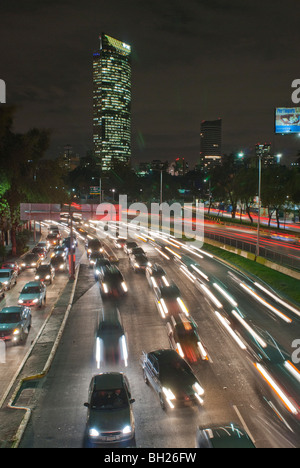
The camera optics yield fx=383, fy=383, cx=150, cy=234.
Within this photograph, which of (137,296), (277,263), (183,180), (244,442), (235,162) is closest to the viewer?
(244,442)

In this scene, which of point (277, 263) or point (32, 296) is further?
point (277, 263)

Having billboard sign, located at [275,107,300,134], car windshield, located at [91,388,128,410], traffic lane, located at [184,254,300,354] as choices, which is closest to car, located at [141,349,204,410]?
car windshield, located at [91,388,128,410]

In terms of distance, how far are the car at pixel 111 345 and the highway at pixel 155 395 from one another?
0.44 meters

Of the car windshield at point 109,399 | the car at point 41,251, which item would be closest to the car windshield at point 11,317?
the car windshield at point 109,399

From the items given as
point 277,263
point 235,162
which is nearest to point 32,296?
point 277,263

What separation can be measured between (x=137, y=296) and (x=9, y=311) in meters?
10.1

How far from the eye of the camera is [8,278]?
2992cm

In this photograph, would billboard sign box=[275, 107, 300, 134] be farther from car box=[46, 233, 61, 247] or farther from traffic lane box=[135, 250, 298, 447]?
traffic lane box=[135, 250, 298, 447]

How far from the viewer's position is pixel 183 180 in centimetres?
18438

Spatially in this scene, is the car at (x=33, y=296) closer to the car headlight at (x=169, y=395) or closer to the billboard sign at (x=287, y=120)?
the car headlight at (x=169, y=395)

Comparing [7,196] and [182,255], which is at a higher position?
[7,196]

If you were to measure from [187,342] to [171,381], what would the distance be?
4140 mm

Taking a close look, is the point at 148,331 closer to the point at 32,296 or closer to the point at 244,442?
the point at 32,296

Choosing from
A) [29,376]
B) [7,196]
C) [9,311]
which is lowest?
[29,376]
